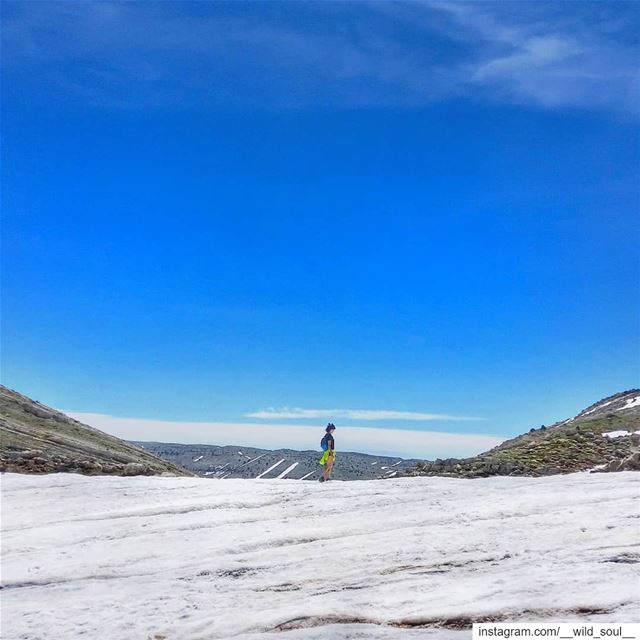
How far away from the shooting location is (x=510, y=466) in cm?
2333

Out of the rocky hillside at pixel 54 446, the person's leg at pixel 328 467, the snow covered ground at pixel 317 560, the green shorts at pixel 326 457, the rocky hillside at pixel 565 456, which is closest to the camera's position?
the snow covered ground at pixel 317 560

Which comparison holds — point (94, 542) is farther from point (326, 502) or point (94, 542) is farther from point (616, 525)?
point (616, 525)

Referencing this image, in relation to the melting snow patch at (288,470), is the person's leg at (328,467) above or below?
above

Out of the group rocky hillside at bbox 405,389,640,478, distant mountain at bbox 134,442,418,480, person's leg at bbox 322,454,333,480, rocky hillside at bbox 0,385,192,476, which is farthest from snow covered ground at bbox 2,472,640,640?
distant mountain at bbox 134,442,418,480

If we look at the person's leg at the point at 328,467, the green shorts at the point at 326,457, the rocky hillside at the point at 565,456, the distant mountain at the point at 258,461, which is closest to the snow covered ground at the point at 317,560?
the rocky hillside at the point at 565,456

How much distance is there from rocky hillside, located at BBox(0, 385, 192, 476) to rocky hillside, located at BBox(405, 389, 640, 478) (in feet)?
39.5

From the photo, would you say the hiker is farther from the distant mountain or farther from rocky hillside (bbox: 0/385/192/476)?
the distant mountain

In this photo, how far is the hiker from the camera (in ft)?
78.7

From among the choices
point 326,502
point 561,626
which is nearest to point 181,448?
point 326,502

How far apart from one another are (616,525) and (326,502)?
7.39m

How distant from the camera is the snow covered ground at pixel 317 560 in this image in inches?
432

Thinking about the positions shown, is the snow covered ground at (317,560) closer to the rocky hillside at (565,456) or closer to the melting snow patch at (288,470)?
the rocky hillside at (565,456)

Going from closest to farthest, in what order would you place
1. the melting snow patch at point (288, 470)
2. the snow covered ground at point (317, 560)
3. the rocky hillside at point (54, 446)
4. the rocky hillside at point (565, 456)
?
the snow covered ground at point (317, 560), the rocky hillside at point (565, 456), the rocky hillside at point (54, 446), the melting snow patch at point (288, 470)

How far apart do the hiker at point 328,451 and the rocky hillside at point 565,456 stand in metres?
3.19
